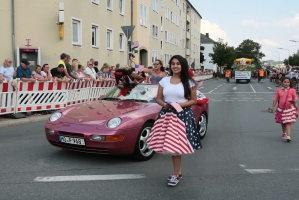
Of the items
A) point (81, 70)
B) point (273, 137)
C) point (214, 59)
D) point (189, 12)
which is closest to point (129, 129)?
point (273, 137)

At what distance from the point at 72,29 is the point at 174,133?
59.6ft

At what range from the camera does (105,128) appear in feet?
18.5

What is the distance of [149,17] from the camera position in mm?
37938

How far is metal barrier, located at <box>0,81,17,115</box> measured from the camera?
10.3 m

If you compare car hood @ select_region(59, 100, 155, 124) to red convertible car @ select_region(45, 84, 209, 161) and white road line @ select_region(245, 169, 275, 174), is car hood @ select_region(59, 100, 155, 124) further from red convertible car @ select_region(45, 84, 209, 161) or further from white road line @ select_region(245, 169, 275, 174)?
white road line @ select_region(245, 169, 275, 174)

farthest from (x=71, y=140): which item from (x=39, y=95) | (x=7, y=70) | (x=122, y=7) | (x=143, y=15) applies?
(x=143, y=15)

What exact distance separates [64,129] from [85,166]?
2.27 feet

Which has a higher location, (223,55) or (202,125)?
(223,55)

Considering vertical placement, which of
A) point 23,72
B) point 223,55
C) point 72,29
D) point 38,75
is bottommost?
point 38,75

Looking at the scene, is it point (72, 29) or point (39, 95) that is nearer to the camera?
point (39, 95)

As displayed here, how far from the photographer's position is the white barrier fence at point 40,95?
1055 cm

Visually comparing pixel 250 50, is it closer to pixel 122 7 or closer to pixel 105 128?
pixel 122 7

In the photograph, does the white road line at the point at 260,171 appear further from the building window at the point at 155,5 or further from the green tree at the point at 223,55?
the green tree at the point at 223,55

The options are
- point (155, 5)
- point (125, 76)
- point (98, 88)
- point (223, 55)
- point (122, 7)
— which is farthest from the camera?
point (223, 55)
